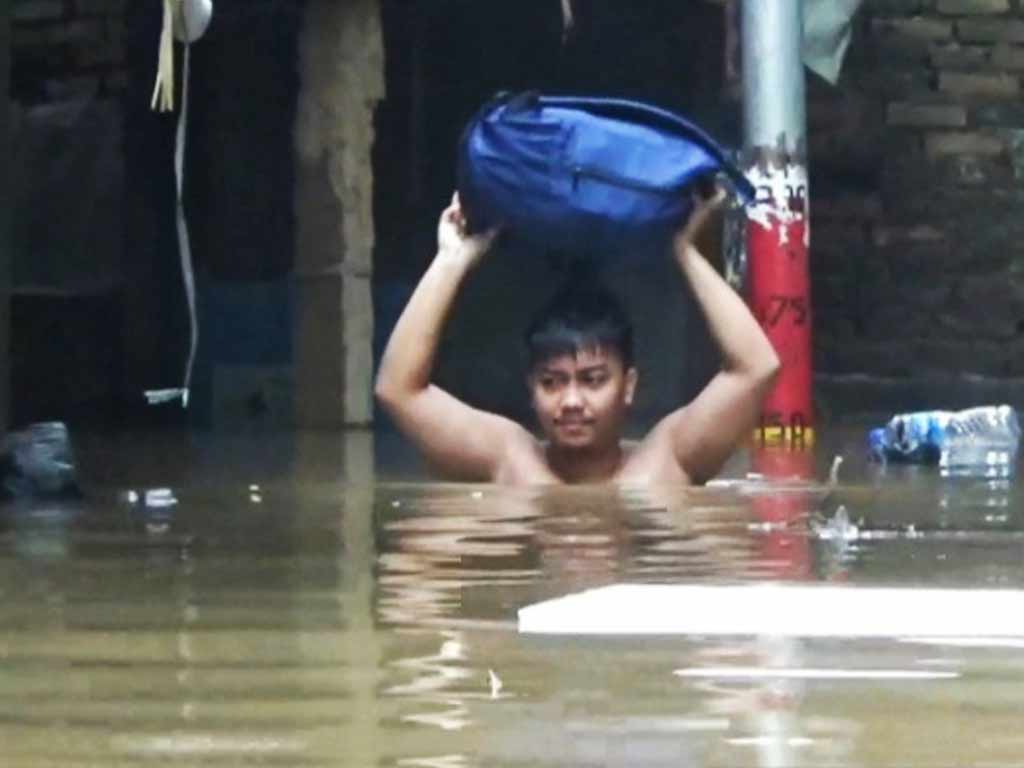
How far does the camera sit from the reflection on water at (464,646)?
2.56 meters

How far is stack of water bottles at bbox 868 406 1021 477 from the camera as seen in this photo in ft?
27.6

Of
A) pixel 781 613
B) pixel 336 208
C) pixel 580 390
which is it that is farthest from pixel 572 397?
pixel 336 208

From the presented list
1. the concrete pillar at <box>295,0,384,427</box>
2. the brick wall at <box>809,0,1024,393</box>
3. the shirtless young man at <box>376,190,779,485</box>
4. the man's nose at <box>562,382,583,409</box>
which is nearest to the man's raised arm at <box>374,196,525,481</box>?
the shirtless young man at <box>376,190,779,485</box>

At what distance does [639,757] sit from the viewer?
8.05ft

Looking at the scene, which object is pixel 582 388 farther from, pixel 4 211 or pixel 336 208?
pixel 336 208

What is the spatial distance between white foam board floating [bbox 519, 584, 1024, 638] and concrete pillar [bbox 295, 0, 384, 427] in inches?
307

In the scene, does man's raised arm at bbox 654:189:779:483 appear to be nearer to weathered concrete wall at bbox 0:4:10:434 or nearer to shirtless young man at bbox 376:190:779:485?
shirtless young man at bbox 376:190:779:485

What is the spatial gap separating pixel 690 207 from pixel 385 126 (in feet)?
23.7

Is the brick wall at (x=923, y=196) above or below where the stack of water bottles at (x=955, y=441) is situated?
above

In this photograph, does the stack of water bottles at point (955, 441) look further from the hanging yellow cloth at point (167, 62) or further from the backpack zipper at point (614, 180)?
the hanging yellow cloth at point (167, 62)

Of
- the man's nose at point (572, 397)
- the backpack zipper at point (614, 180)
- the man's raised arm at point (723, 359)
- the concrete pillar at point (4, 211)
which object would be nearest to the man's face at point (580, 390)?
the man's nose at point (572, 397)

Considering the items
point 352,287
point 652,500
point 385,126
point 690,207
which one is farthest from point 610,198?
point 385,126

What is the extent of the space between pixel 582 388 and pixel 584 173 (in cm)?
46

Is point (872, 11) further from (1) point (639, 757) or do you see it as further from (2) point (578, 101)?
(1) point (639, 757)
